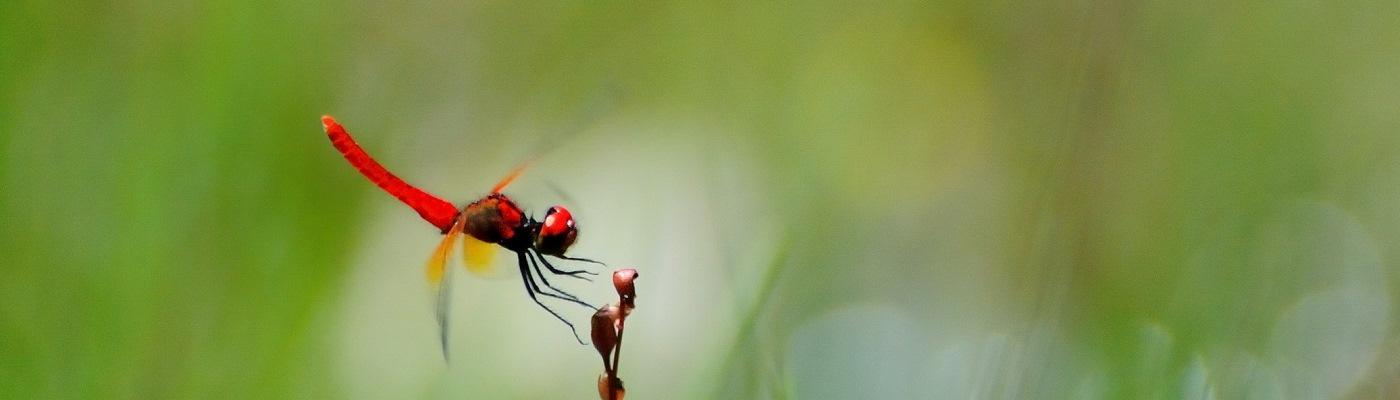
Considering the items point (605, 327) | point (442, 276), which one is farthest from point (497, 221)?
point (605, 327)

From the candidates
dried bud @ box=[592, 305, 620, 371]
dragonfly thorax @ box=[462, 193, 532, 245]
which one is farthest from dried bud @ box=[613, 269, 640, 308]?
dragonfly thorax @ box=[462, 193, 532, 245]

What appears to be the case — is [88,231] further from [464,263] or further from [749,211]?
[749,211]

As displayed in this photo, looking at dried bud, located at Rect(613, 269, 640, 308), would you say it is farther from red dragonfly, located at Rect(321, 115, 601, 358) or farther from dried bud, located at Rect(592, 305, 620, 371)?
red dragonfly, located at Rect(321, 115, 601, 358)

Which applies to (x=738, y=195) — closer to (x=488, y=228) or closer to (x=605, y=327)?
(x=488, y=228)

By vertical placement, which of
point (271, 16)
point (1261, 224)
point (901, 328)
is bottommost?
point (901, 328)

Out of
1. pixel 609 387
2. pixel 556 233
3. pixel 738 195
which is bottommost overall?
pixel 738 195

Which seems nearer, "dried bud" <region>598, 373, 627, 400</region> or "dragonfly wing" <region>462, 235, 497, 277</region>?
"dried bud" <region>598, 373, 627, 400</region>

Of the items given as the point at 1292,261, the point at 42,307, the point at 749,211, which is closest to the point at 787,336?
the point at 749,211
